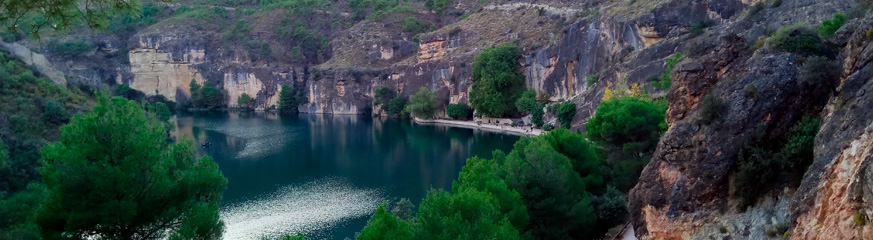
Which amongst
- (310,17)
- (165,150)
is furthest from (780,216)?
(310,17)

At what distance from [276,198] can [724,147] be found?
75.1ft

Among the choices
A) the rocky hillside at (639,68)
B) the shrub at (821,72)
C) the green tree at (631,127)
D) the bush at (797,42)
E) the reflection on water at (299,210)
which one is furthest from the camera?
the reflection on water at (299,210)

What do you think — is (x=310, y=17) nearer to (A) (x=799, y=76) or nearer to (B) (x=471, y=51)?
(B) (x=471, y=51)

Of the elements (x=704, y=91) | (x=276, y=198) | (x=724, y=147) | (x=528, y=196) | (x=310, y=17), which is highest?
(x=310, y=17)

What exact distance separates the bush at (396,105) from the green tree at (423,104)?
14.8 feet

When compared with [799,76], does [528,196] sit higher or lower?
lower

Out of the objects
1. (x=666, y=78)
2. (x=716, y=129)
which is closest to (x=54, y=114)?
(x=716, y=129)

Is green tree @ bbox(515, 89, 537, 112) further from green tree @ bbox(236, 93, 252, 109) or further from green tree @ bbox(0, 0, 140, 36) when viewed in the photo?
green tree @ bbox(0, 0, 140, 36)

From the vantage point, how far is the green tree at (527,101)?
54.9 m

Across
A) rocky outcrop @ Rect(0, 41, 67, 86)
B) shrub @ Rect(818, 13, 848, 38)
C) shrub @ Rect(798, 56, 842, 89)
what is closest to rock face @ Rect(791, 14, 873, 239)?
shrub @ Rect(798, 56, 842, 89)

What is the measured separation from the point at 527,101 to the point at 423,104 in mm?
13703

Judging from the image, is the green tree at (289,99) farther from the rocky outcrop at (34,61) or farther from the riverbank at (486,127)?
the rocky outcrop at (34,61)

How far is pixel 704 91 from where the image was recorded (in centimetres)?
1279

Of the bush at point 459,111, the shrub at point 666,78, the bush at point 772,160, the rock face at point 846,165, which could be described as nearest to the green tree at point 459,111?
the bush at point 459,111
